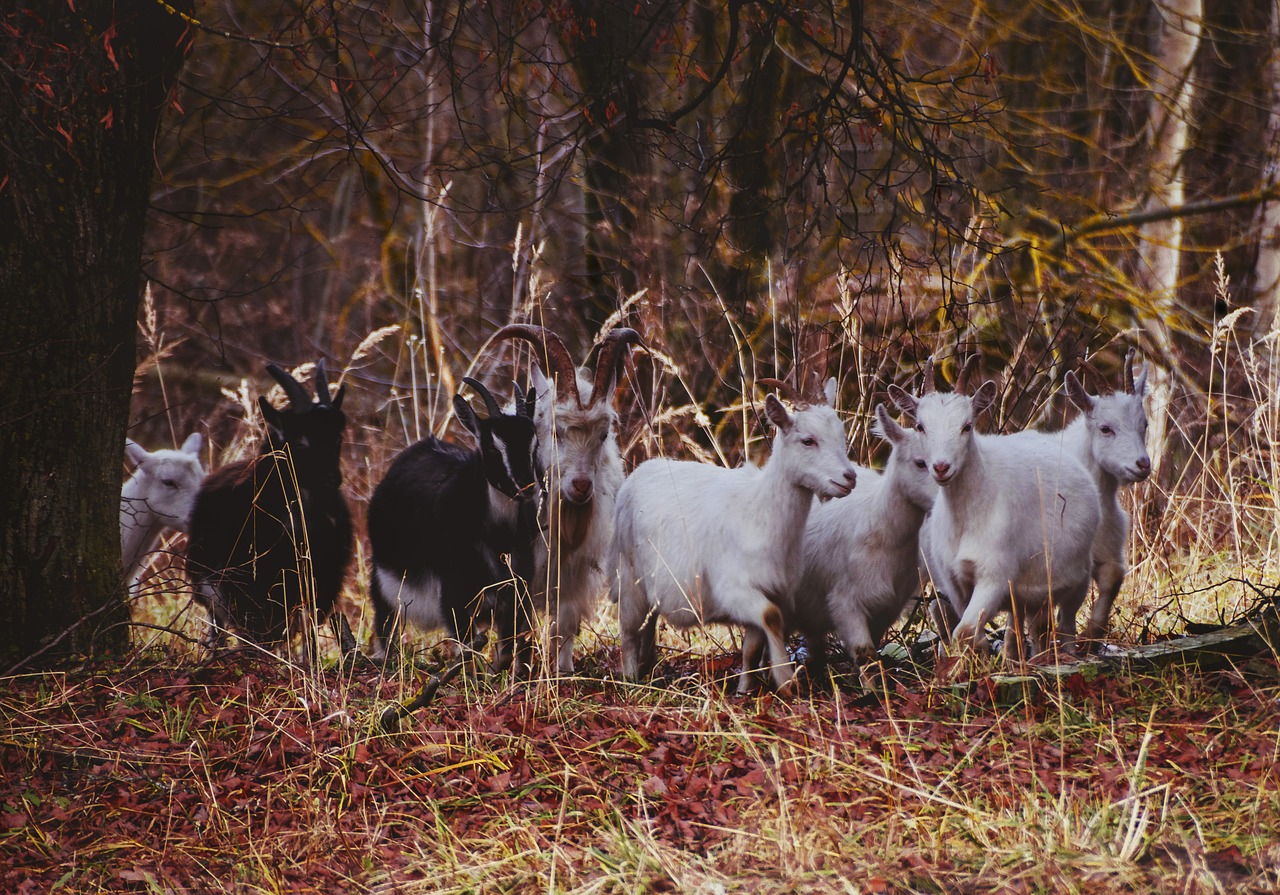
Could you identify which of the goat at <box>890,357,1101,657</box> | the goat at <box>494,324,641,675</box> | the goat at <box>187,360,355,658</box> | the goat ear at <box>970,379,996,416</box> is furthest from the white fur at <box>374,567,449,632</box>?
the goat ear at <box>970,379,996,416</box>

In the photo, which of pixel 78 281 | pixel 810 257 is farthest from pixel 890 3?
pixel 78 281

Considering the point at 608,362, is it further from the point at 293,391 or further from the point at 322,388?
the point at 293,391

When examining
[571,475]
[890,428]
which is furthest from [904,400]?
[571,475]

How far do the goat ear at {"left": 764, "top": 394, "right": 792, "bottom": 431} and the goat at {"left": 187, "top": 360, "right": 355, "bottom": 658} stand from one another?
82.8 inches

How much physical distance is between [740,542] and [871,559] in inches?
23.4

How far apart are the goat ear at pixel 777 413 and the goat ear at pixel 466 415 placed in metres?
1.28

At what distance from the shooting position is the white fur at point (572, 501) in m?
5.68

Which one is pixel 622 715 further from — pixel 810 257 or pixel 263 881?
pixel 810 257

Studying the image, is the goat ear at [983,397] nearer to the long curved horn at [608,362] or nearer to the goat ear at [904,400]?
the goat ear at [904,400]

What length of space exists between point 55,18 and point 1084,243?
8.63m

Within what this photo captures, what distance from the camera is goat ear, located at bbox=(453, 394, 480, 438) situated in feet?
18.6

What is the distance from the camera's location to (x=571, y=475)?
5660 millimetres

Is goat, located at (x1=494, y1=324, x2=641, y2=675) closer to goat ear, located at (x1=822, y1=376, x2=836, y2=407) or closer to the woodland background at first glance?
the woodland background

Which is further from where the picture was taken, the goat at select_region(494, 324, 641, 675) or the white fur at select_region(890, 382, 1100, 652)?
the goat at select_region(494, 324, 641, 675)
